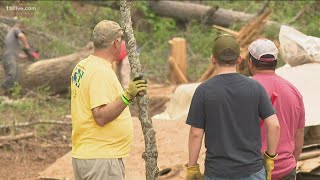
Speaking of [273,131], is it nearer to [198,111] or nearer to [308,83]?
[198,111]

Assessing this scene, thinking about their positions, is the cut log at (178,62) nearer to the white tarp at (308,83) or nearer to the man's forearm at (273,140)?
the white tarp at (308,83)

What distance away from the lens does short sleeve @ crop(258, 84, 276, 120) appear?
4195 mm

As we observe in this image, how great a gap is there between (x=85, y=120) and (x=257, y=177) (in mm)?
1288

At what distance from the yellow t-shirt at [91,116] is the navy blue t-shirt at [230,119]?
2.02 ft

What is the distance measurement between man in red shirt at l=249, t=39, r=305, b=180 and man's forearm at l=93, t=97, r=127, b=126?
105 cm

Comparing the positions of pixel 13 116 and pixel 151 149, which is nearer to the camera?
pixel 151 149

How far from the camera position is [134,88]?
434 centimetres

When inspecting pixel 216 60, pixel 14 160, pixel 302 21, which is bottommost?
pixel 14 160

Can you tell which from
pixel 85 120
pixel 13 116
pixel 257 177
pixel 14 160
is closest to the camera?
pixel 257 177

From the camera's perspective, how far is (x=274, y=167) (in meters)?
4.63

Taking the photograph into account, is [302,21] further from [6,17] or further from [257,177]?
[257,177]

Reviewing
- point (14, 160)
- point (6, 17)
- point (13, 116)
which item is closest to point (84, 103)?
point (14, 160)

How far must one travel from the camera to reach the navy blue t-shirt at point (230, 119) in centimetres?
412

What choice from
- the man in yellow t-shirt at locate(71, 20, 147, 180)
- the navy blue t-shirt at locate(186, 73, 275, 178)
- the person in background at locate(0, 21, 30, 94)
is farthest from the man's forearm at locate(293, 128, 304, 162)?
the person in background at locate(0, 21, 30, 94)
